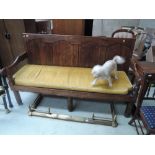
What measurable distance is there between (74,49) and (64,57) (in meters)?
0.20

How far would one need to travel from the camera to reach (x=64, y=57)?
2.27m

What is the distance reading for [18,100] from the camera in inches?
86.1

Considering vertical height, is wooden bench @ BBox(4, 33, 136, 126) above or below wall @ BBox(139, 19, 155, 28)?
below

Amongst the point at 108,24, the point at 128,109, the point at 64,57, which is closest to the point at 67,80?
the point at 64,57

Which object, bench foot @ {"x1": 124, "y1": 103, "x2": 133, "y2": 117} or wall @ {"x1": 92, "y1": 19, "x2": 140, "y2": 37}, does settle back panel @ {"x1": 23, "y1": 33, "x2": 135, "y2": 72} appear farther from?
wall @ {"x1": 92, "y1": 19, "x2": 140, "y2": 37}

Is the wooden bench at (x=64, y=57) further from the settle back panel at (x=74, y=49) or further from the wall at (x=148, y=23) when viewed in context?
the wall at (x=148, y=23)

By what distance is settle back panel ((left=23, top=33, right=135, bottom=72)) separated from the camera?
210 centimetres

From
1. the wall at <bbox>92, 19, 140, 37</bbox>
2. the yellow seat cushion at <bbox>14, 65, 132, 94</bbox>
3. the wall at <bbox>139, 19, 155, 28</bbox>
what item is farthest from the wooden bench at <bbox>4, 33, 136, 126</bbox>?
the wall at <bbox>92, 19, 140, 37</bbox>

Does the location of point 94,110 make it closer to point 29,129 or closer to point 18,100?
point 29,129

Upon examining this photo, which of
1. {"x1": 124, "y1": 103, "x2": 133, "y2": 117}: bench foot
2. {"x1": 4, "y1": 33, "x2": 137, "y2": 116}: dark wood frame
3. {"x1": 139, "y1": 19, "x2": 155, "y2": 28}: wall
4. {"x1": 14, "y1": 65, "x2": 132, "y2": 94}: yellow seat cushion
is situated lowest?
{"x1": 124, "y1": 103, "x2": 133, "y2": 117}: bench foot

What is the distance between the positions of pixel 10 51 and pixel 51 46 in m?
1.03

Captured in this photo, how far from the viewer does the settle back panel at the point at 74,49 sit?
2100 millimetres

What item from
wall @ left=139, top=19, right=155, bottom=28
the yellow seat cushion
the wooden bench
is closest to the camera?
the yellow seat cushion

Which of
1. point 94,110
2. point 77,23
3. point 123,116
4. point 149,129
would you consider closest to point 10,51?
point 77,23
